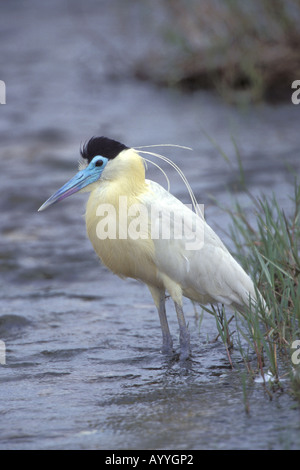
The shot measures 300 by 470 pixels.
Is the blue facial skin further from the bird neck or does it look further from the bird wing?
the bird wing

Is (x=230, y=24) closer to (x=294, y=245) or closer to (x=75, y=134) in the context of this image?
(x=75, y=134)

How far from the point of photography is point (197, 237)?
5.26 m

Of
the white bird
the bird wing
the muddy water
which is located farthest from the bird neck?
the muddy water

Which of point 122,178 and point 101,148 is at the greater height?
point 101,148

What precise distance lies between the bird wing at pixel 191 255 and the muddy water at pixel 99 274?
1.39 ft

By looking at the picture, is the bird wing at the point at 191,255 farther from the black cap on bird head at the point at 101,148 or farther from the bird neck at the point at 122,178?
the black cap on bird head at the point at 101,148

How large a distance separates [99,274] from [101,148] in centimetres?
262

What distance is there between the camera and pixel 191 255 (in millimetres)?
5242

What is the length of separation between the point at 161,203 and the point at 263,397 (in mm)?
1438

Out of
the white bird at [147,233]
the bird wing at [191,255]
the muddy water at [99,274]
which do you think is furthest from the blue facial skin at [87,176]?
the muddy water at [99,274]

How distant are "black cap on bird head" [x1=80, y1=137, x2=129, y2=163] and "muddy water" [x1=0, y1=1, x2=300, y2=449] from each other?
1.15 meters

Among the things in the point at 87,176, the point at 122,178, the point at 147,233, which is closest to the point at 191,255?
the point at 147,233

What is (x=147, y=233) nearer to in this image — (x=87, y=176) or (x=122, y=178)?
(x=122, y=178)

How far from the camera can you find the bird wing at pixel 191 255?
515cm
